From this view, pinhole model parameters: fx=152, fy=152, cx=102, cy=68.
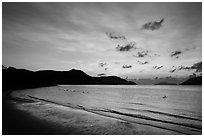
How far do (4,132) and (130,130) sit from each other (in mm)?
7133

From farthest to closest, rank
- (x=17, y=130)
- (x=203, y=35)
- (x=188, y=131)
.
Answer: (x=188, y=131) → (x=17, y=130) → (x=203, y=35)

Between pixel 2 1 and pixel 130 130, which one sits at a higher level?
pixel 2 1

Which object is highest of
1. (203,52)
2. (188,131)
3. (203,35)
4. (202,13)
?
(202,13)

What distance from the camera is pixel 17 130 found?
835 cm

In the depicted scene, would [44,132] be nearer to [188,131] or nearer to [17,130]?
[17,130]

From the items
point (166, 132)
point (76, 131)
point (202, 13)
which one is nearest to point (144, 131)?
point (166, 132)

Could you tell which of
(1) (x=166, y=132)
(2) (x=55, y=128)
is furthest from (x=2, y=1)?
(1) (x=166, y=132)

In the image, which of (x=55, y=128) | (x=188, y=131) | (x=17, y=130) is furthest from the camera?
(x=188, y=131)

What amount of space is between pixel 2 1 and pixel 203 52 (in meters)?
10.5

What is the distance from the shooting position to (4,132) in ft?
26.3

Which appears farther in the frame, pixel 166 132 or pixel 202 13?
pixel 166 132

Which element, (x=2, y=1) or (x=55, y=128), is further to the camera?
(x=55, y=128)

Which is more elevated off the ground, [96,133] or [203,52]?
[203,52]

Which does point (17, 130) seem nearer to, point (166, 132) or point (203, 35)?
point (166, 132)
